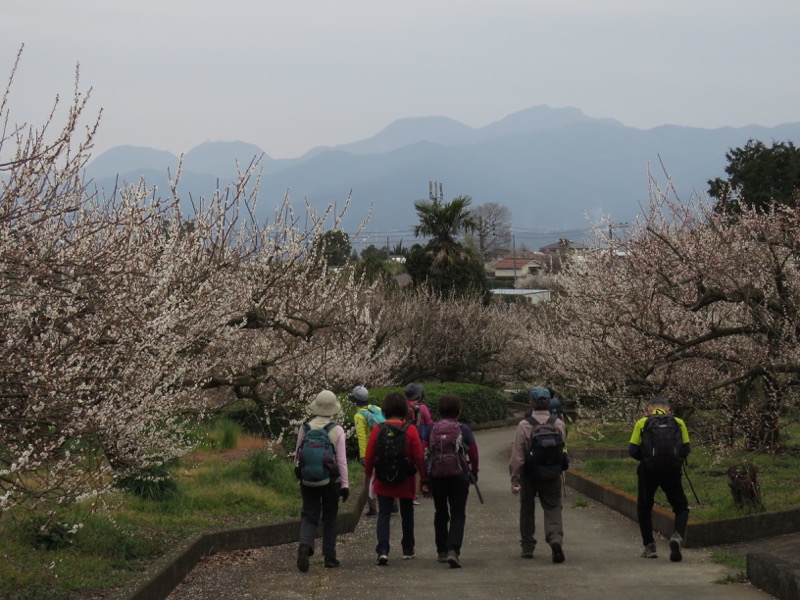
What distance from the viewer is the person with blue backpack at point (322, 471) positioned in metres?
10.1

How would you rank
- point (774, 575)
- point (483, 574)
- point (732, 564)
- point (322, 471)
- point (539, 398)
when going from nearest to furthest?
point (774, 575) < point (483, 574) < point (732, 564) < point (322, 471) < point (539, 398)

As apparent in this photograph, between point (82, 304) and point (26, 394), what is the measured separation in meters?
1.63

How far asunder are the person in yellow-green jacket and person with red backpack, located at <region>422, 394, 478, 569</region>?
167 centimetres

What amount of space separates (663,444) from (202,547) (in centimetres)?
465

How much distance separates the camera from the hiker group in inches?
400

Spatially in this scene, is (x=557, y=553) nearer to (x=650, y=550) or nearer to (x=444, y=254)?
(x=650, y=550)

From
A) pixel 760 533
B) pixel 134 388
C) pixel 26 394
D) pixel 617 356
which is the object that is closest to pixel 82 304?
pixel 134 388

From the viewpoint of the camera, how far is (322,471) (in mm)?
10055

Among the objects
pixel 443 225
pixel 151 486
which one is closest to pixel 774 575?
pixel 151 486

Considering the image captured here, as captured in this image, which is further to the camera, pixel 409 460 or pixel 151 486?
pixel 151 486

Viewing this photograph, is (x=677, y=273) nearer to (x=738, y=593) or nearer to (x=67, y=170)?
(x=738, y=593)

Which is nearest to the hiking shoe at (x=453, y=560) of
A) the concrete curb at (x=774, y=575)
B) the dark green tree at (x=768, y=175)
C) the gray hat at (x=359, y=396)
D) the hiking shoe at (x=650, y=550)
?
the hiking shoe at (x=650, y=550)

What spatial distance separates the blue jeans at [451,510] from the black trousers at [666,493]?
71.3 inches

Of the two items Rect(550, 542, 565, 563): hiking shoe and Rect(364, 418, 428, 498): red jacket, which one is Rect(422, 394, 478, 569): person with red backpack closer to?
Rect(364, 418, 428, 498): red jacket
